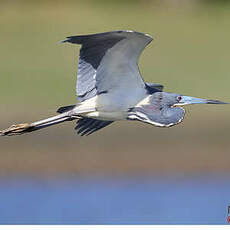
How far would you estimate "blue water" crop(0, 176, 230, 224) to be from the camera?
959 cm

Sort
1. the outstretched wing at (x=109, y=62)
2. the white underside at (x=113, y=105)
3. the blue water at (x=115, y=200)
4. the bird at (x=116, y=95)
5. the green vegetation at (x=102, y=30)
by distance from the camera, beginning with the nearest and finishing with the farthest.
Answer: the outstretched wing at (x=109, y=62) → the bird at (x=116, y=95) → the white underside at (x=113, y=105) → the blue water at (x=115, y=200) → the green vegetation at (x=102, y=30)

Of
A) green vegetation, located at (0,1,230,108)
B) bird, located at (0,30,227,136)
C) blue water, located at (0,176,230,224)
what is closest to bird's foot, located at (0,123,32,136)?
bird, located at (0,30,227,136)

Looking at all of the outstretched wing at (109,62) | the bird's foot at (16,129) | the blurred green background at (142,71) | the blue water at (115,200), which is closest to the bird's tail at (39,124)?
the bird's foot at (16,129)

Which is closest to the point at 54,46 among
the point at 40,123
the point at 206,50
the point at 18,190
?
the point at 206,50

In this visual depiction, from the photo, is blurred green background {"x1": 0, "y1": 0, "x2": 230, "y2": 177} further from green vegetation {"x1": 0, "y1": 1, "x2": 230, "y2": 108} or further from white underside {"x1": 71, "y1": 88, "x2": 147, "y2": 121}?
white underside {"x1": 71, "y1": 88, "x2": 147, "y2": 121}

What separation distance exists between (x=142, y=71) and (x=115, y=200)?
3.10 meters

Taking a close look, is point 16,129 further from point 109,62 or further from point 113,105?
point 109,62

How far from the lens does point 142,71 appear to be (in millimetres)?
13000

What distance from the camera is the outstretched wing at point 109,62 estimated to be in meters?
6.48

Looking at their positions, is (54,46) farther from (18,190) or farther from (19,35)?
(18,190)

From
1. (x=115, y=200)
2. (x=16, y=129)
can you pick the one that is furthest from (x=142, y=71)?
(x=16, y=129)

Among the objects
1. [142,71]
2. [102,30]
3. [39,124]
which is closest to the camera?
[39,124]

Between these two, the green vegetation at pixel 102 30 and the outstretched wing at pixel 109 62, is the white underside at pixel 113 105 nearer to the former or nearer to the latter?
the outstretched wing at pixel 109 62

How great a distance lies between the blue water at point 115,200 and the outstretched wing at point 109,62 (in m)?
2.73
